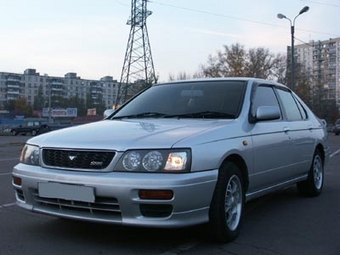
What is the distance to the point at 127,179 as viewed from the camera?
384cm

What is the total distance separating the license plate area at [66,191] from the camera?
13.0ft

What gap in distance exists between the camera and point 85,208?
4047mm

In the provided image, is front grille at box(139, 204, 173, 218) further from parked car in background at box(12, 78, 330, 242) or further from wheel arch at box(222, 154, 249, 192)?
wheel arch at box(222, 154, 249, 192)

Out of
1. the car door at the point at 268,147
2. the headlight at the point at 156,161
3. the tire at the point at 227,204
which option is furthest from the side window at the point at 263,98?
the headlight at the point at 156,161

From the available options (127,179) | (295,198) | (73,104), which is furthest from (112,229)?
(73,104)

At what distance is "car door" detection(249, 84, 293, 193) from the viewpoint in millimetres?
5016

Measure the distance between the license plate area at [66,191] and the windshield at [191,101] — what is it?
5.07 ft

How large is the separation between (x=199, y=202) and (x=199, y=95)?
5.81 ft

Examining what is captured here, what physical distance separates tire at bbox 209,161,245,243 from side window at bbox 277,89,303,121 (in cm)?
188

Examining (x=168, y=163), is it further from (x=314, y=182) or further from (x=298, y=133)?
(x=314, y=182)

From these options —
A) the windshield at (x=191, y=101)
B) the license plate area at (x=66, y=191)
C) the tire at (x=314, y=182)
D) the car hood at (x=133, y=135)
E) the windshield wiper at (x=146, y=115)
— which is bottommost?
the tire at (x=314, y=182)

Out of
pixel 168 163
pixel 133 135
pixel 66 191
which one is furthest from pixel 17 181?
Answer: pixel 168 163

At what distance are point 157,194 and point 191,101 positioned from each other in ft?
5.93

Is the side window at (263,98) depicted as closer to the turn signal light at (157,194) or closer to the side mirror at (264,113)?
the side mirror at (264,113)
